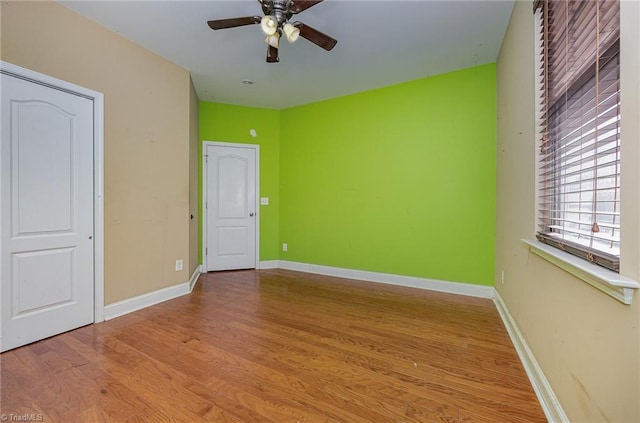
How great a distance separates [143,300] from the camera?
2865mm

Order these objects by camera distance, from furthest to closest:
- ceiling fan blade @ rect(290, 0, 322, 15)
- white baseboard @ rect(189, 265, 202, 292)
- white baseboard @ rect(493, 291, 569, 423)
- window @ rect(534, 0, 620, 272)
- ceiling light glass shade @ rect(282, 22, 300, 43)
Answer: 1. white baseboard @ rect(189, 265, 202, 292)
2. ceiling light glass shade @ rect(282, 22, 300, 43)
3. ceiling fan blade @ rect(290, 0, 322, 15)
4. white baseboard @ rect(493, 291, 569, 423)
5. window @ rect(534, 0, 620, 272)

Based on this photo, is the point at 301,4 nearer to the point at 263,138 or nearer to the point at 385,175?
the point at 385,175

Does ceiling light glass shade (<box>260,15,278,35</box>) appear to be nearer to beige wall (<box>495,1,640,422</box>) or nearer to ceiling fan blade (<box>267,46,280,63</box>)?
ceiling fan blade (<box>267,46,280,63</box>)

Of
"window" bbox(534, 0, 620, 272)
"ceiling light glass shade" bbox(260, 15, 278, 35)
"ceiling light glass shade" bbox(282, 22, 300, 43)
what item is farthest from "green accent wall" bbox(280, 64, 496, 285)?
"ceiling light glass shade" bbox(260, 15, 278, 35)

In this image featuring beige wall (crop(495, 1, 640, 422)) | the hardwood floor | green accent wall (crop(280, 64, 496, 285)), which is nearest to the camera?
beige wall (crop(495, 1, 640, 422))

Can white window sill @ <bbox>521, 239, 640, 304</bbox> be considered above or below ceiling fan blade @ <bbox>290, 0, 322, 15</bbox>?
below

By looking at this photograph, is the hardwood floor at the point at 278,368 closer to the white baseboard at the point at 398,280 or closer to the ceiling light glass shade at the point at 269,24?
the white baseboard at the point at 398,280

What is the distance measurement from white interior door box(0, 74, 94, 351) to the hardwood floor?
23cm

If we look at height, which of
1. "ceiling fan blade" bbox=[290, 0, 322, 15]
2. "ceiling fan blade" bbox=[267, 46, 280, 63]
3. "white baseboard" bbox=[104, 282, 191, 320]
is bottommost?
"white baseboard" bbox=[104, 282, 191, 320]

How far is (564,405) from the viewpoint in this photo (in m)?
1.27

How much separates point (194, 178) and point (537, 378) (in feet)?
13.4

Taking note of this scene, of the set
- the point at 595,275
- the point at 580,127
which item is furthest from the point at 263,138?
the point at 595,275

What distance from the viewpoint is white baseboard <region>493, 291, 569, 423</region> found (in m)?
1.33

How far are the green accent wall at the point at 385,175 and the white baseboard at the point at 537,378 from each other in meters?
1.10
